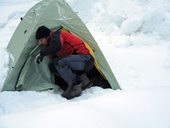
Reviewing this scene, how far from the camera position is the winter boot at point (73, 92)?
14.8 ft

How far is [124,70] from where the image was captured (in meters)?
5.98

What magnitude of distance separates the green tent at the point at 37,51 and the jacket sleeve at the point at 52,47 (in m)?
0.24

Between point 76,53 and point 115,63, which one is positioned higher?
point 76,53

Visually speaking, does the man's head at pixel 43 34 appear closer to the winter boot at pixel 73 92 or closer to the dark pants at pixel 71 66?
the dark pants at pixel 71 66

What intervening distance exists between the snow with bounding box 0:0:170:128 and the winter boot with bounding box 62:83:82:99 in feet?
0.23

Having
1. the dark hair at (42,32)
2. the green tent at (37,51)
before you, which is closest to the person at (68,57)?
the dark hair at (42,32)

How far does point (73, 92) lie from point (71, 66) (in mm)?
382

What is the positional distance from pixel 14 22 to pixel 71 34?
4985mm

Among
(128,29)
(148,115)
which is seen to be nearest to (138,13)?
(128,29)

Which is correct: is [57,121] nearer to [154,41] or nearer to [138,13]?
[154,41]

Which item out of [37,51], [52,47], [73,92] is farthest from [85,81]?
[37,51]

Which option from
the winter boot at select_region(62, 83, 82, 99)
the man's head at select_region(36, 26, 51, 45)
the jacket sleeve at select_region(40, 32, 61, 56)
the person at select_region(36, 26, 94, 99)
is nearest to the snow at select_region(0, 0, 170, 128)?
the winter boot at select_region(62, 83, 82, 99)

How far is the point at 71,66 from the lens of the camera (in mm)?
4684

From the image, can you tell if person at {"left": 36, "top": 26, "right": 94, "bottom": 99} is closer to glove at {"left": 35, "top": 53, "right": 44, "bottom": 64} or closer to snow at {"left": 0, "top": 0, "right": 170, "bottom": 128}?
glove at {"left": 35, "top": 53, "right": 44, "bottom": 64}
